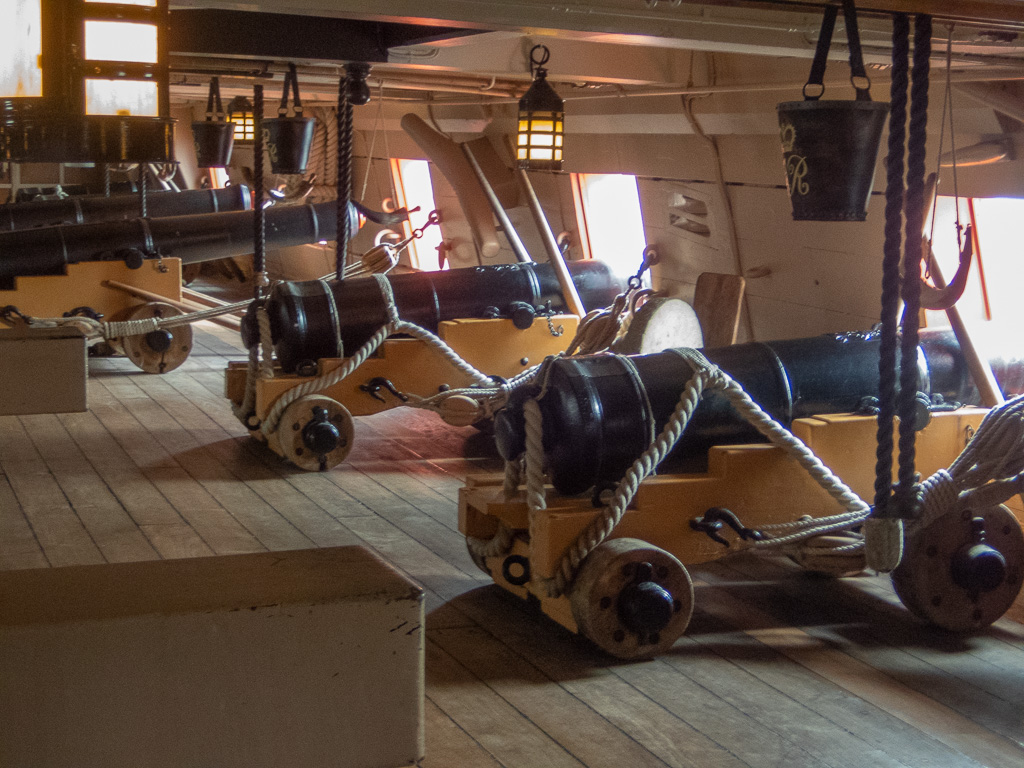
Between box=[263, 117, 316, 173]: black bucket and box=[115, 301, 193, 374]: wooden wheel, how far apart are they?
7.06ft

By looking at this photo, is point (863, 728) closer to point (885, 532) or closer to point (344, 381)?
point (885, 532)

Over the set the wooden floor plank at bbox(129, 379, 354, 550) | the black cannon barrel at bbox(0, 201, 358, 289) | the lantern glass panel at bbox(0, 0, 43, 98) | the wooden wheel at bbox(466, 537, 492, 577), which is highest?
the lantern glass panel at bbox(0, 0, 43, 98)

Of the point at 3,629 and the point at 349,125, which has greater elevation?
the point at 349,125

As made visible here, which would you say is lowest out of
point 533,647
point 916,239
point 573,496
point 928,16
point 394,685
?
point 533,647

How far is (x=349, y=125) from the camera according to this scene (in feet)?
16.4

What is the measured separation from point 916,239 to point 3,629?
1605mm

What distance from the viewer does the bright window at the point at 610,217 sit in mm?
7367

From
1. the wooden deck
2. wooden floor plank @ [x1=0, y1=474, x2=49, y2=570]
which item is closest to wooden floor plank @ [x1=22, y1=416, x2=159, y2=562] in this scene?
the wooden deck

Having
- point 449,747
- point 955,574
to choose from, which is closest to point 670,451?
point 955,574

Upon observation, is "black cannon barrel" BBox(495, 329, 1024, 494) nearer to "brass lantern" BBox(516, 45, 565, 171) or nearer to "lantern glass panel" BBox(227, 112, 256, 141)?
"brass lantern" BBox(516, 45, 565, 171)

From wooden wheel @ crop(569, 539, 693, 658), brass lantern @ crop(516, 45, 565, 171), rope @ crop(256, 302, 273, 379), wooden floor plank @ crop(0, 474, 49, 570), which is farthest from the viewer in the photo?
rope @ crop(256, 302, 273, 379)

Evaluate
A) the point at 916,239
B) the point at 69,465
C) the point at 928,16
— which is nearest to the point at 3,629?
the point at 916,239

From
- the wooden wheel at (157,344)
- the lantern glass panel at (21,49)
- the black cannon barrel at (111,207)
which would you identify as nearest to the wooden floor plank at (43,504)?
the wooden wheel at (157,344)

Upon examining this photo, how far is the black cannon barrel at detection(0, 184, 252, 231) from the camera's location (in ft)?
28.1
